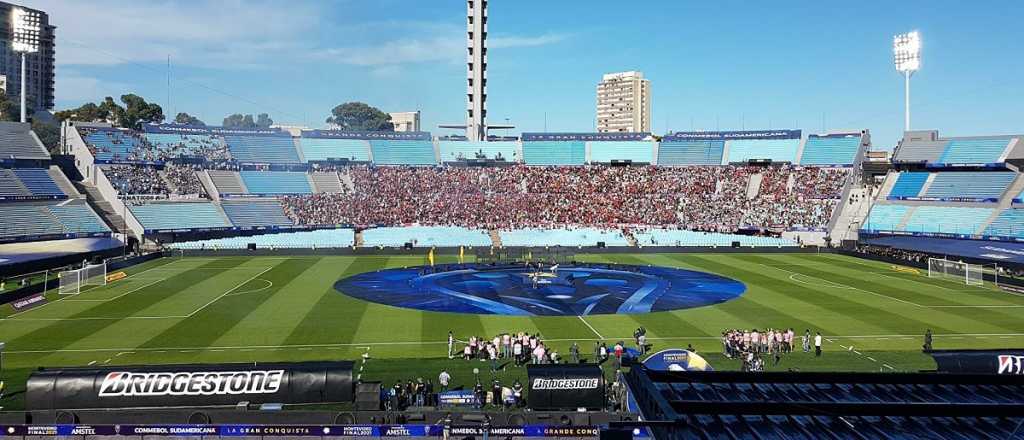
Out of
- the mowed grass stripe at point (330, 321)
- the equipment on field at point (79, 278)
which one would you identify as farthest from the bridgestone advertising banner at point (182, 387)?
the equipment on field at point (79, 278)

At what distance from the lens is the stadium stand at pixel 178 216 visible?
235ft

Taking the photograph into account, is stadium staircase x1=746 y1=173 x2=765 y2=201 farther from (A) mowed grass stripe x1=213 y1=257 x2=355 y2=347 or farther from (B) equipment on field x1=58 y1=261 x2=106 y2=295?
(B) equipment on field x1=58 y1=261 x2=106 y2=295

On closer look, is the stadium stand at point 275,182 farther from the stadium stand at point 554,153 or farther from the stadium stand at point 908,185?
the stadium stand at point 908,185

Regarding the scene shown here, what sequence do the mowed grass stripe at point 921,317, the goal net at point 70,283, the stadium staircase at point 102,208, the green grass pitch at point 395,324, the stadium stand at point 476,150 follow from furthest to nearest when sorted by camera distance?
the stadium stand at point 476,150 → the stadium staircase at point 102,208 → the goal net at point 70,283 → the mowed grass stripe at point 921,317 → the green grass pitch at point 395,324

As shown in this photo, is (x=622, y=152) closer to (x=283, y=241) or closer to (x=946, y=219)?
(x=946, y=219)

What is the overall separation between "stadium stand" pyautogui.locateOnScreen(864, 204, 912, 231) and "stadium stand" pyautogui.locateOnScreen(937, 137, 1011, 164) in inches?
324

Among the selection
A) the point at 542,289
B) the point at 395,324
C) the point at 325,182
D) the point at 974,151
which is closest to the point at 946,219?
the point at 974,151

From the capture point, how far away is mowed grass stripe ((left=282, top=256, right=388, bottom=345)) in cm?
3200

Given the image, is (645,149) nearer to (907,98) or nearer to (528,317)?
(907,98)

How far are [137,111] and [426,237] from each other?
264ft

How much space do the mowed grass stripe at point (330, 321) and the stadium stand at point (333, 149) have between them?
5288 cm

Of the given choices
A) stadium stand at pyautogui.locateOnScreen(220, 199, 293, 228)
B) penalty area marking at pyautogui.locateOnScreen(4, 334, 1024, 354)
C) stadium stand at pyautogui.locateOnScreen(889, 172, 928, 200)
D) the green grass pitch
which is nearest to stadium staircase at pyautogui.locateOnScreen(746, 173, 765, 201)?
stadium stand at pyautogui.locateOnScreen(889, 172, 928, 200)

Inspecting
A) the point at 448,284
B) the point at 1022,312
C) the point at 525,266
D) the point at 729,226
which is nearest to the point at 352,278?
the point at 448,284

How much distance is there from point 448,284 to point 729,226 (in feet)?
144
